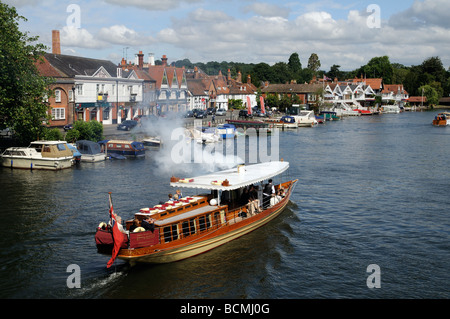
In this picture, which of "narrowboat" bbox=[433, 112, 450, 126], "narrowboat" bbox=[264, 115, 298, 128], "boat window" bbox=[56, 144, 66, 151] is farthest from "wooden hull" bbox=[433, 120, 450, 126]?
"boat window" bbox=[56, 144, 66, 151]

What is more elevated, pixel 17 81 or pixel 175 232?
pixel 17 81

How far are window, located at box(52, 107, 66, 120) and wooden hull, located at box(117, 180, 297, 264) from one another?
47.0 m

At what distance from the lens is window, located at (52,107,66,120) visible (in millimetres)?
66762

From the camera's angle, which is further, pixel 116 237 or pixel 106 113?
pixel 106 113

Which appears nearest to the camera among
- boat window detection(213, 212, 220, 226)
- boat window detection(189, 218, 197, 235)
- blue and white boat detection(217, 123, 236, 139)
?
boat window detection(189, 218, 197, 235)

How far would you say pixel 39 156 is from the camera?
47094mm

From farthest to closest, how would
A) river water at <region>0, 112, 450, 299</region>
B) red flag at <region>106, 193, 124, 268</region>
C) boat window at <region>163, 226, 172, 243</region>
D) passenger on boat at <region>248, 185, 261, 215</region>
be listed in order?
1. passenger on boat at <region>248, 185, 261, 215</region>
2. boat window at <region>163, 226, 172, 243</region>
3. river water at <region>0, 112, 450, 299</region>
4. red flag at <region>106, 193, 124, 268</region>

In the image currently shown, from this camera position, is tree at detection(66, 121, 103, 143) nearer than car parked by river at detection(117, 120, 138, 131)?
Yes

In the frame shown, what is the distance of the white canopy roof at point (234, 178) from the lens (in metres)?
26.4

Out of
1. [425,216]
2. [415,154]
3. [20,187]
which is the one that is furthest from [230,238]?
[415,154]

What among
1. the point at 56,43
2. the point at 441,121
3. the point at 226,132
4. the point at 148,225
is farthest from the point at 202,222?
the point at 441,121

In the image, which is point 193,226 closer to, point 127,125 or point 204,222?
point 204,222

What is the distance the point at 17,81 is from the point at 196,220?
29567 millimetres

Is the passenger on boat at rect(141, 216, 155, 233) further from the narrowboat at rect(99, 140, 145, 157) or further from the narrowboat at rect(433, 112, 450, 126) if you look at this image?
the narrowboat at rect(433, 112, 450, 126)
